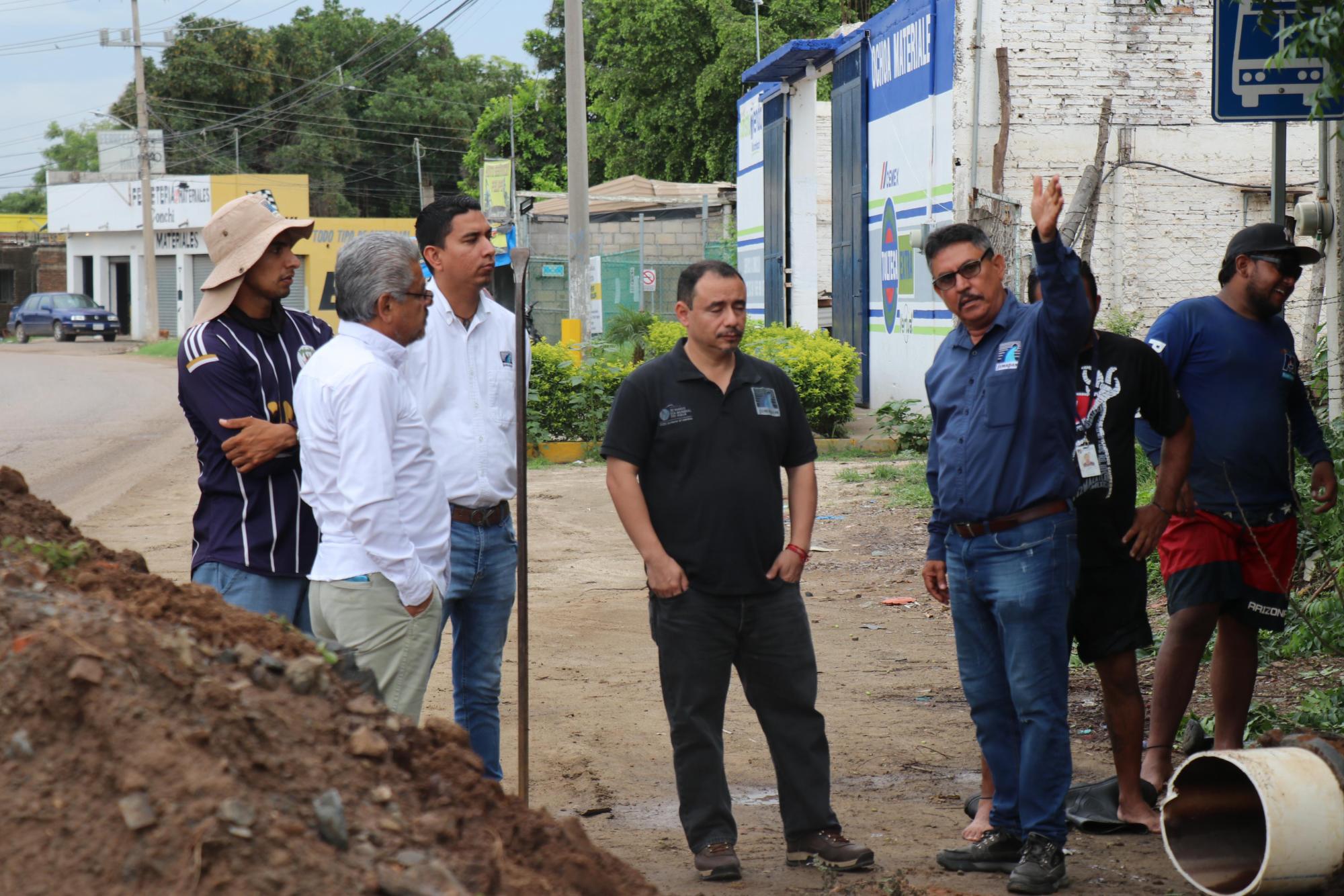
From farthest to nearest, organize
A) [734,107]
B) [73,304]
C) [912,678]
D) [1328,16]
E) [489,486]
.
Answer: [73,304], [734,107], [912,678], [489,486], [1328,16]

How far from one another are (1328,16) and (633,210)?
30.1m

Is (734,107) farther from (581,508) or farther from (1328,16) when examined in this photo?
(1328,16)

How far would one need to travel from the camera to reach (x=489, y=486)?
4.55 m

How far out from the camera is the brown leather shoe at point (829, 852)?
4.43m

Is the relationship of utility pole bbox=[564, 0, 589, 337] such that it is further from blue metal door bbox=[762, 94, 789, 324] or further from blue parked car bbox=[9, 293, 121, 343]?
blue parked car bbox=[9, 293, 121, 343]

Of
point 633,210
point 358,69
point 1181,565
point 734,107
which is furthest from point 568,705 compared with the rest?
Result: point 358,69

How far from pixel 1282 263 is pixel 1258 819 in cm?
203

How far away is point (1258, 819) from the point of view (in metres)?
4.19

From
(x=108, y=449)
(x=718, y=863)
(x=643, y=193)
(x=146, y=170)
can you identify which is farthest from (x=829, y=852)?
(x=146, y=170)

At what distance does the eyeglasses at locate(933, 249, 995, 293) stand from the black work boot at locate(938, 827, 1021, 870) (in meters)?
1.80

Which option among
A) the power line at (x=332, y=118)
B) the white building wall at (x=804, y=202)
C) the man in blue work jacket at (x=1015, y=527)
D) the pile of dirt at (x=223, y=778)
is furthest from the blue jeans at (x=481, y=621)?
the power line at (x=332, y=118)

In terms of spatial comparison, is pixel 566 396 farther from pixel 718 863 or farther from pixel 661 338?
pixel 718 863

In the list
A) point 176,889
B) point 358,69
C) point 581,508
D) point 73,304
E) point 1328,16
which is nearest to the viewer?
point 176,889

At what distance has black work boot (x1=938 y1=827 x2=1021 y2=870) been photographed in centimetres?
448
